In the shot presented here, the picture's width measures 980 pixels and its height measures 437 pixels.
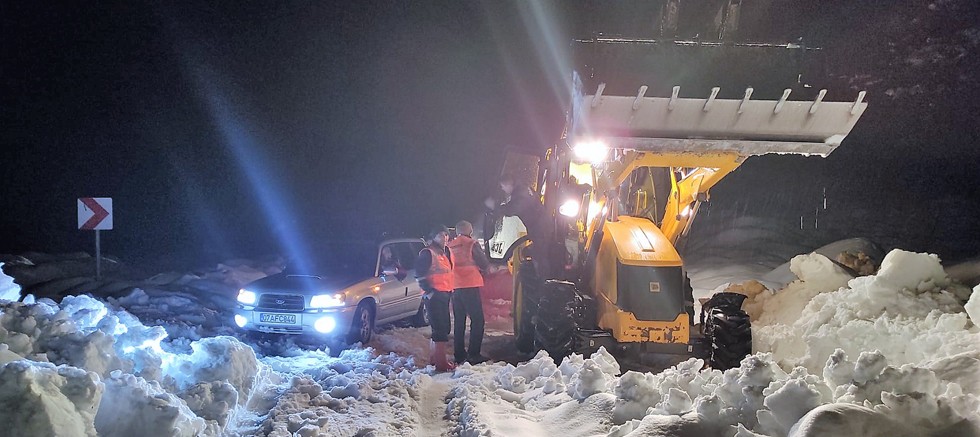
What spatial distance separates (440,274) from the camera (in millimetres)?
8203

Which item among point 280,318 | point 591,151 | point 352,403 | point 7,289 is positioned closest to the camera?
point 352,403

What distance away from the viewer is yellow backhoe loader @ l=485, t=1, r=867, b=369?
20.6 feet

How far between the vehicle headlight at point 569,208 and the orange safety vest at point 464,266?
1.17 meters

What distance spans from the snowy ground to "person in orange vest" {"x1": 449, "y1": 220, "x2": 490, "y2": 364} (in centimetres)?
65

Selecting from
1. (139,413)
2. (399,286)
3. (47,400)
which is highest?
(399,286)

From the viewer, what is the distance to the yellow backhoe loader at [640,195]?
629 centimetres

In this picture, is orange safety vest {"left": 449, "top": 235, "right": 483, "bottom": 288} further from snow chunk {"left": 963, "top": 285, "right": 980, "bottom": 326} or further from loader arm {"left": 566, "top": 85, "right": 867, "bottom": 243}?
snow chunk {"left": 963, "top": 285, "right": 980, "bottom": 326}

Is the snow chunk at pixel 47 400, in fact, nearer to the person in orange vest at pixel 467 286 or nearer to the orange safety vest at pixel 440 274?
the orange safety vest at pixel 440 274

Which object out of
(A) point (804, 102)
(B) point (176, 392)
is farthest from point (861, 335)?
(B) point (176, 392)

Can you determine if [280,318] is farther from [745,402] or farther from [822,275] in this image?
[822,275]

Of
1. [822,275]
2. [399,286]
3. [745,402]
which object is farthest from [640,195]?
[745,402]

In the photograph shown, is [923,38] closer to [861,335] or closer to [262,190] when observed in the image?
[861,335]

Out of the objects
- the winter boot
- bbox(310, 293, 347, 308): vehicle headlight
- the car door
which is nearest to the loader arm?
the winter boot

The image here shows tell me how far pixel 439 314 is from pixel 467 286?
482mm
